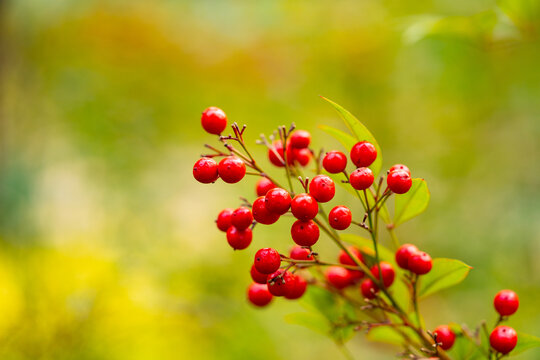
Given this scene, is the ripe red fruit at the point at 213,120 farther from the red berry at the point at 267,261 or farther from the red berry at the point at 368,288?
the red berry at the point at 368,288

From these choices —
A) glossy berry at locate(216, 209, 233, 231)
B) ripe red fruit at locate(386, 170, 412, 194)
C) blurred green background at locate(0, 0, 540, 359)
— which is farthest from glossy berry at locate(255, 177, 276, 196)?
blurred green background at locate(0, 0, 540, 359)

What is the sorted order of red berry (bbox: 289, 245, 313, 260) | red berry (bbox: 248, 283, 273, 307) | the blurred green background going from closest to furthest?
red berry (bbox: 289, 245, 313, 260)
red berry (bbox: 248, 283, 273, 307)
the blurred green background

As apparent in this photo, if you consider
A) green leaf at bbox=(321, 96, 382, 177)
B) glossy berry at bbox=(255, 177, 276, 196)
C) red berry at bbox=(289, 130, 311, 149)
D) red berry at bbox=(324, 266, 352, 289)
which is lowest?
red berry at bbox=(324, 266, 352, 289)

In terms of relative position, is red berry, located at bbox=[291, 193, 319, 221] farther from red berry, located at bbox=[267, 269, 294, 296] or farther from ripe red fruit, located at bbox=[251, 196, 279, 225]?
red berry, located at bbox=[267, 269, 294, 296]

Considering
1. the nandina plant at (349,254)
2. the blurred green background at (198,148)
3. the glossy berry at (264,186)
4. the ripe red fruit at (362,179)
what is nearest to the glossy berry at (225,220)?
the nandina plant at (349,254)

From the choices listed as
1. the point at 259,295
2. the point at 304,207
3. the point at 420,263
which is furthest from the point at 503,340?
the point at 259,295

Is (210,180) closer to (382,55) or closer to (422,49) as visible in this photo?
(422,49)
